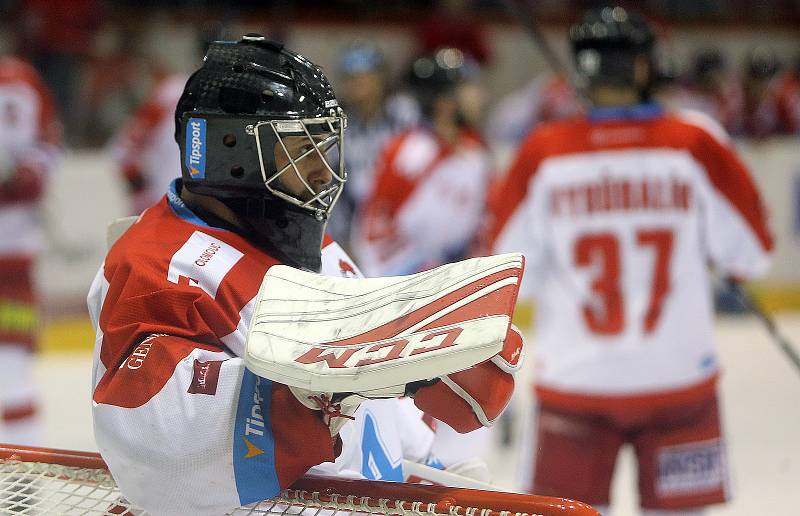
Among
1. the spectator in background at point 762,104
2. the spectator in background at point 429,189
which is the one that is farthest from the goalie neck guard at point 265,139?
the spectator in background at point 762,104

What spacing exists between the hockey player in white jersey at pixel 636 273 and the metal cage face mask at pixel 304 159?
3.87 ft

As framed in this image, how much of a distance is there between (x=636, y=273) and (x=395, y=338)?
1596mm

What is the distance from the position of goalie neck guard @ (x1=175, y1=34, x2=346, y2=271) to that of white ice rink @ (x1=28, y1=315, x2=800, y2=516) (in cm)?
144

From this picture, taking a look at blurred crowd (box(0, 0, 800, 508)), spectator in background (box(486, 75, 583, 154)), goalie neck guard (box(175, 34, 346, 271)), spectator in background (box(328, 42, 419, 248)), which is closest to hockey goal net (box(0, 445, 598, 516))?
goalie neck guard (box(175, 34, 346, 271))

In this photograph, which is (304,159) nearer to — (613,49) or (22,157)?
(613,49)

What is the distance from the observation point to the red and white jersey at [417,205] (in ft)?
13.2


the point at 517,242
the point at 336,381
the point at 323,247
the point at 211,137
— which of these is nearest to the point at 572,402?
the point at 517,242

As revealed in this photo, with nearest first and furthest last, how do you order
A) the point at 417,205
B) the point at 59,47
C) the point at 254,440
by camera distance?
the point at 254,440, the point at 417,205, the point at 59,47

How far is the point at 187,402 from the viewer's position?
1.15 m

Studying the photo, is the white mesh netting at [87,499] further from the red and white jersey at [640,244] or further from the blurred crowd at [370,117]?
the red and white jersey at [640,244]

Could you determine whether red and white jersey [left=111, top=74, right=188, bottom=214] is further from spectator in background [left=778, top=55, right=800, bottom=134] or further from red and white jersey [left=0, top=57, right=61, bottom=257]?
spectator in background [left=778, top=55, right=800, bottom=134]

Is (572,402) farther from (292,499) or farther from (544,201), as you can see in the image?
(292,499)

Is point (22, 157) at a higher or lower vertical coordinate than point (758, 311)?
higher

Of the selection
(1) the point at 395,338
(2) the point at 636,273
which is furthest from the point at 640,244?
(1) the point at 395,338
